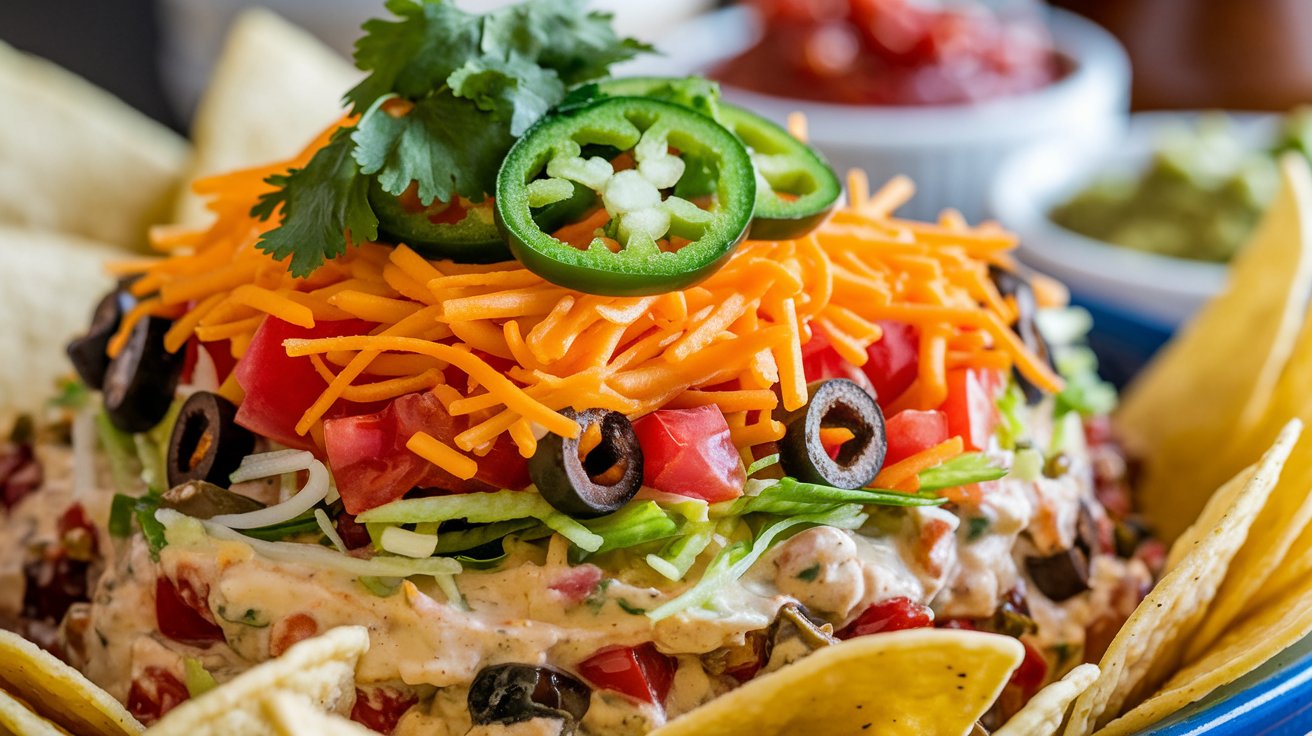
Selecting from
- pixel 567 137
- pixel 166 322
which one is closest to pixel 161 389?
pixel 166 322

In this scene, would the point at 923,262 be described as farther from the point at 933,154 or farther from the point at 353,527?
the point at 933,154

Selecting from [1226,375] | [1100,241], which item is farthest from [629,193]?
[1100,241]

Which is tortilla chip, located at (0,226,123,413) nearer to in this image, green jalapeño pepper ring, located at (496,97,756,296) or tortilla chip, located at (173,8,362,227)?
tortilla chip, located at (173,8,362,227)

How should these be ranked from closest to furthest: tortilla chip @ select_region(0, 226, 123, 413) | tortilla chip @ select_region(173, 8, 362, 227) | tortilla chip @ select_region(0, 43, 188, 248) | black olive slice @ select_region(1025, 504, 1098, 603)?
black olive slice @ select_region(1025, 504, 1098, 603) → tortilla chip @ select_region(0, 226, 123, 413) → tortilla chip @ select_region(173, 8, 362, 227) → tortilla chip @ select_region(0, 43, 188, 248)

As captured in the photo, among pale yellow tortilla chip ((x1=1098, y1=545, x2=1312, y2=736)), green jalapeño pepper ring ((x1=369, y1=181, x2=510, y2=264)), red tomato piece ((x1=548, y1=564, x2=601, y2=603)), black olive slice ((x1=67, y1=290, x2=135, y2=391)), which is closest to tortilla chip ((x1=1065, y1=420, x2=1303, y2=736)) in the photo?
pale yellow tortilla chip ((x1=1098, y1=545, x2=1312, y2=736))

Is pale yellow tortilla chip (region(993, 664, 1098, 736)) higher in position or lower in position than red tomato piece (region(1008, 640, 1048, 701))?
higher

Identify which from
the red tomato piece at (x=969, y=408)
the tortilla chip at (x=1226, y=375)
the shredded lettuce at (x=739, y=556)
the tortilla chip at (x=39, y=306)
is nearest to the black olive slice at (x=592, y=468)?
the shredded lettuce at (x=739, y=556)
